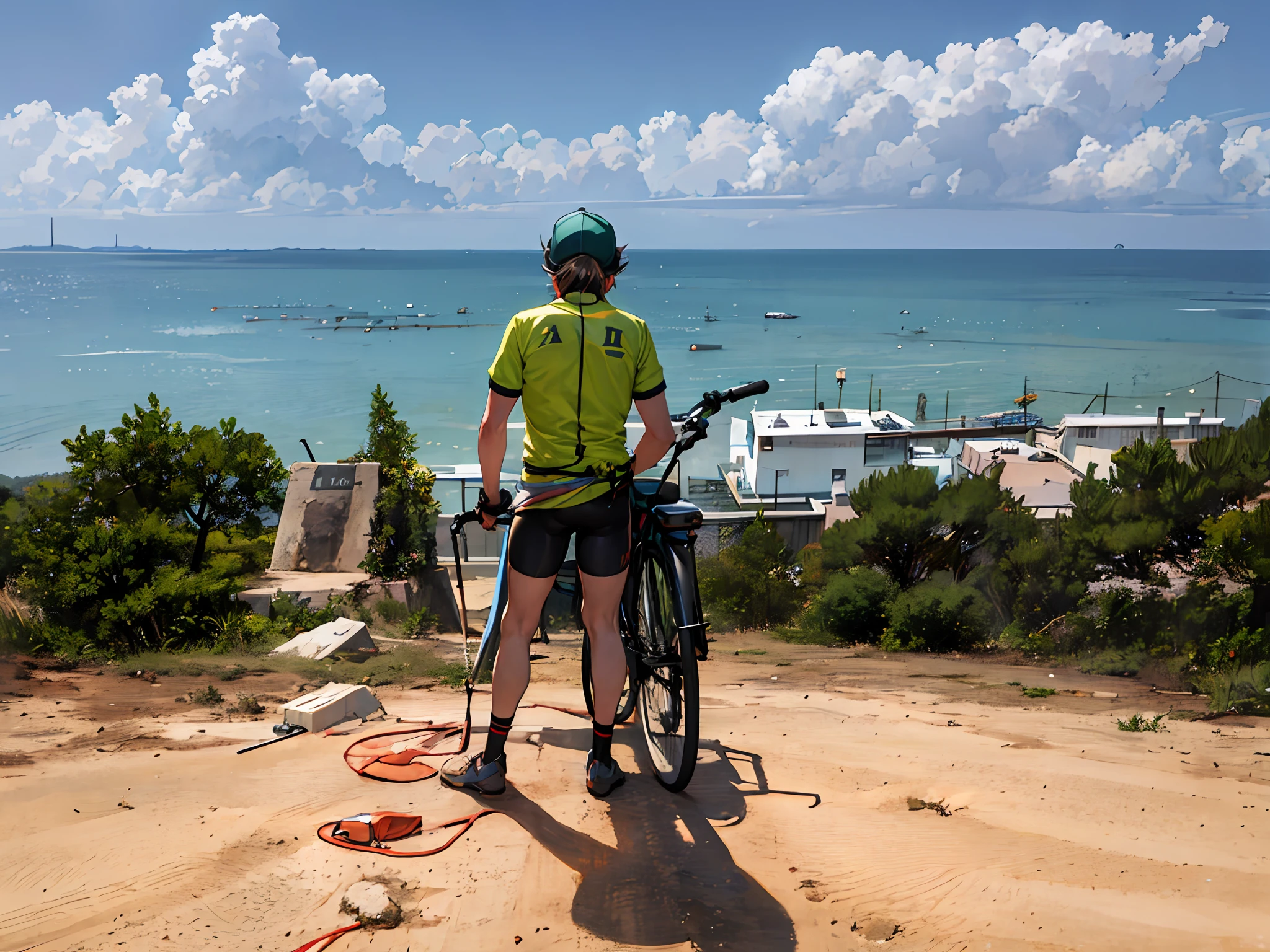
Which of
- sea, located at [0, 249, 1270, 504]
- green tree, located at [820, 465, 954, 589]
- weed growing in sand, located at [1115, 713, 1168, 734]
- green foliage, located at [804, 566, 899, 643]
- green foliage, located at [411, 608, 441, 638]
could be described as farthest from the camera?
sea, located at [0, 249, 1270, 504]

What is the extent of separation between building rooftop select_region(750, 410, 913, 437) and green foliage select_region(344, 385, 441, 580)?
21542 millimetres

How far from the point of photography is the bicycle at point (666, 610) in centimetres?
335

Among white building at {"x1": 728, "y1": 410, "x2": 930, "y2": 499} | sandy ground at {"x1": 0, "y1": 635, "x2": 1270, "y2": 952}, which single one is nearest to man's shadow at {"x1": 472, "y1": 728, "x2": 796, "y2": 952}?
sandy ground at {"x1": 0, "y1": 635, "x2": 1270, "y2": 952}

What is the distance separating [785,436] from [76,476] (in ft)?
90.0

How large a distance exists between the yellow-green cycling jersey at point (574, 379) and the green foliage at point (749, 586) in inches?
352

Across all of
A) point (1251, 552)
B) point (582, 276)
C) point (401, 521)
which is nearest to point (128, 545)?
point (401, 521)

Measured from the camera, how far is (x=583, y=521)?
10.9 feet

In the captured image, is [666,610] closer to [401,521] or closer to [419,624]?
[419,624]

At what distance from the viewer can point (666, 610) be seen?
359 cm

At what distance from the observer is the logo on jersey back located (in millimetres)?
3242

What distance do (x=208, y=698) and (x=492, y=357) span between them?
344ft

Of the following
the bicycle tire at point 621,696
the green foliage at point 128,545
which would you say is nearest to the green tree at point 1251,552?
the bicycle tire at point 621,696

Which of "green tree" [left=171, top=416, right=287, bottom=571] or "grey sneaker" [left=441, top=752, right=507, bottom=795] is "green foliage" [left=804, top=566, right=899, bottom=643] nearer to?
"grey sneaker" [left=441, top=752, right=507, bottom=795]

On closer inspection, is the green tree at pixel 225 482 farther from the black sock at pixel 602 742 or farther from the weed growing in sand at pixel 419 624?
the black sock at pixel 602 742
